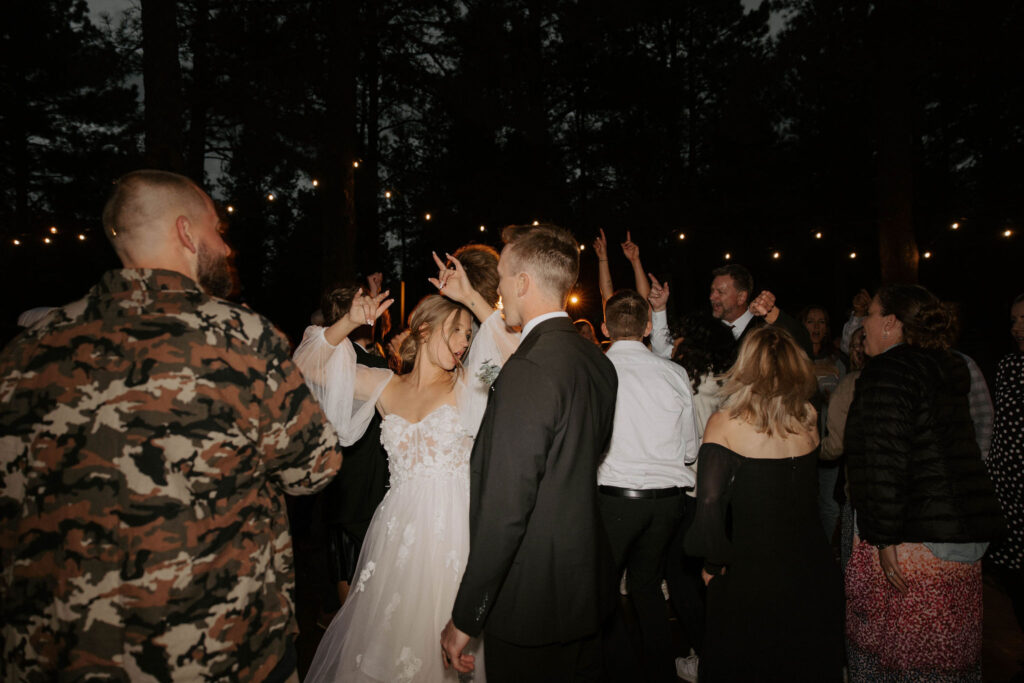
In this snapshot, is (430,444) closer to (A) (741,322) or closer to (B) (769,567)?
(B) (769,567)

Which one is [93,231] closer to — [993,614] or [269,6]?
[269,6]

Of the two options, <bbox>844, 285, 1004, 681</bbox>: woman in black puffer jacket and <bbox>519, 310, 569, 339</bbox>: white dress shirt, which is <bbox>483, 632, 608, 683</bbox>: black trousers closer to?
<bbox>519, 310, 569, 339</bbox>: white dress shirt

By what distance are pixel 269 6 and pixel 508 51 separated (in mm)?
3947

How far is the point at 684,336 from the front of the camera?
384 centimetres

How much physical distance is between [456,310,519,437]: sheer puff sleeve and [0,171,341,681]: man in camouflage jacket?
1.13 metres

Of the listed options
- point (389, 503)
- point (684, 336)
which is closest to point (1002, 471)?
point (684, 336)

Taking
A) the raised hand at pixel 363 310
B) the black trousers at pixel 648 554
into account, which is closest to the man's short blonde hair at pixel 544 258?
the raised hand at pixel 363 310

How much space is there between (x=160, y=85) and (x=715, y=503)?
23.9 ft

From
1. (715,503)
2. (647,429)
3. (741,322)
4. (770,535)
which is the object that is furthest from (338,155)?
(770,535)

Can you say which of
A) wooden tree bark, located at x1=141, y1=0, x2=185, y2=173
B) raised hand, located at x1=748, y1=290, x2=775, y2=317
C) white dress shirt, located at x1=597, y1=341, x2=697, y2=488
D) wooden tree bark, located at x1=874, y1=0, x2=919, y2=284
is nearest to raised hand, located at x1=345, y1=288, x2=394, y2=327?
white dress shirt, located at x1=597, y1=341, x2=697, y2=488

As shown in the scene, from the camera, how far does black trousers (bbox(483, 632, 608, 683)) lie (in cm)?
190

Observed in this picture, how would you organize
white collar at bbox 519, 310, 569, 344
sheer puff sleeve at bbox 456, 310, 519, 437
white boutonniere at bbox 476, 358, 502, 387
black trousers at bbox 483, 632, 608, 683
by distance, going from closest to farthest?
black trousers at bbox 483, 632, 608, 683
white collar at bbox 519, 310, 569, 344
white boutonniere at bbox 476, 358, 502, 387
sheer puff sleeve at bbox 456, 310, 519, 437

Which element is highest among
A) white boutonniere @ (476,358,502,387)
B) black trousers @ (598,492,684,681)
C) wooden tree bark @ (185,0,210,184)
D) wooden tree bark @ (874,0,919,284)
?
wooden tree bark @ (185,0,210,184)

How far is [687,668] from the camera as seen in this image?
11.1ft
